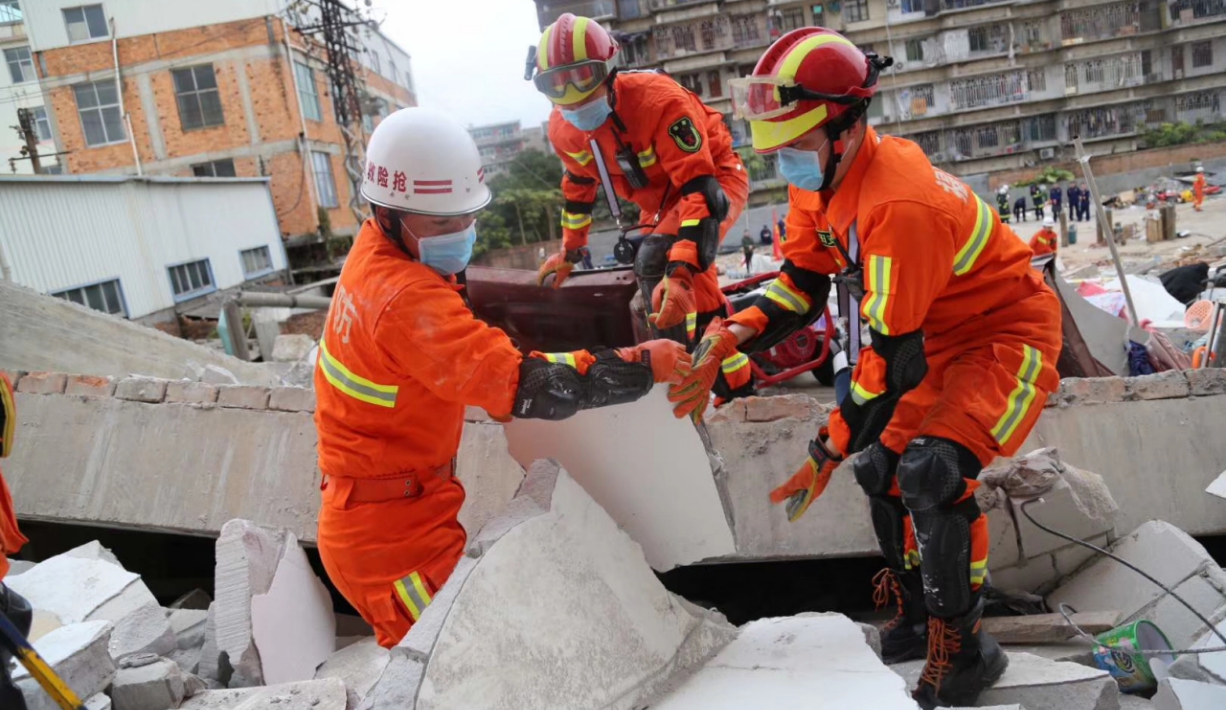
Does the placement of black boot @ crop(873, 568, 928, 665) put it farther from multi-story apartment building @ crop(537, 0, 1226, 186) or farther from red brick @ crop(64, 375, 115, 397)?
multi-story apartment building @ crop(537, 0, 1226, 186)

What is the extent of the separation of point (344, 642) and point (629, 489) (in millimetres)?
1765

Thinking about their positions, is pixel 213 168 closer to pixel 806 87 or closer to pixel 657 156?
pixel 657 156

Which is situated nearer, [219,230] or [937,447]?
[937,447]

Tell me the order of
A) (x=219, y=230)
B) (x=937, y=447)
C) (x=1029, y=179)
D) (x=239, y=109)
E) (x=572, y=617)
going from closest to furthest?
(x=572, y=617) → (x=937, y=447) → (x=219, y=230) → (x=239, y=109) → (x=1029, y=179)

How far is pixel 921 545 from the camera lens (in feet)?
8.65

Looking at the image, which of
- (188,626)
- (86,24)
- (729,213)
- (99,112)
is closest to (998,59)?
(86,24)

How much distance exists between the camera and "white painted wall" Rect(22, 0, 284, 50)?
23.8 meters

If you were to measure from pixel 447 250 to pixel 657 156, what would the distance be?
6.87 ft

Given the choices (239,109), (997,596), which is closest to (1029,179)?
(239,109)

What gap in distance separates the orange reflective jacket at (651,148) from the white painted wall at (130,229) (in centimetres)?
1152

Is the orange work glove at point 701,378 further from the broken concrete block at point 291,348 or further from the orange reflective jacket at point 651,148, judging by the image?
the broken concrete block at point 291,348

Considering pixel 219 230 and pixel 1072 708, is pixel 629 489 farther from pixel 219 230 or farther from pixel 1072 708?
pixel 219 230

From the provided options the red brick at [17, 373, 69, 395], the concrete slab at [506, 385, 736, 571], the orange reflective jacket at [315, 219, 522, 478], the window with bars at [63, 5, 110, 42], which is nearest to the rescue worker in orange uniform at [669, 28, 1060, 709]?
the concrete slab at [506, 385, 736, 571]

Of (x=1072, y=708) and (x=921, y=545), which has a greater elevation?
(x=921, y=545)
